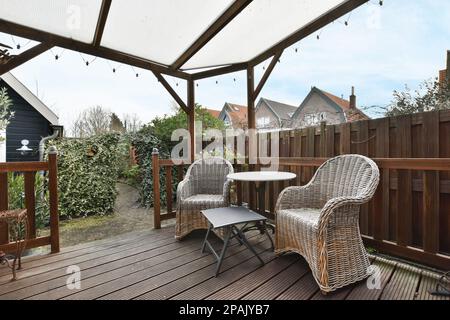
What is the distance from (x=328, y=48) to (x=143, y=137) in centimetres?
365

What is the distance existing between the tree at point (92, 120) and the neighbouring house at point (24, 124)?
3832 millimetres

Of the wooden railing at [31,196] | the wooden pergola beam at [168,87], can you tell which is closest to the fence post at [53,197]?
the wooden railing at [31,196]

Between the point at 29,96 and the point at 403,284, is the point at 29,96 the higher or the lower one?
the higher one

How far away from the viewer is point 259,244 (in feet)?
8.31

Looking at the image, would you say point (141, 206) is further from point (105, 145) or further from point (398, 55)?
point (398, 55)

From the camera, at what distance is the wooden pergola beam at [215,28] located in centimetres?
210

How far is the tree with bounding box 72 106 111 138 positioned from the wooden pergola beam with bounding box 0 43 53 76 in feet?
24.0

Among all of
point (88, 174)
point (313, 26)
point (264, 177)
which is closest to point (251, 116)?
point (313, 26)

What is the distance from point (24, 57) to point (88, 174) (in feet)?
6.81

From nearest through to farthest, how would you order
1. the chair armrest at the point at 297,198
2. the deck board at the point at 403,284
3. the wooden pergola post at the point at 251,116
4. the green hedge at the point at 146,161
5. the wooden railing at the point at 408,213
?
the deck board at the point at 403,284, the wooden railing at the point at 408,213, the chair armrest at the point at 297,198, the wooden pergola post at the point at 251,116, the green hedge at the point at 146,161

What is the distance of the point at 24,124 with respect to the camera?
5.27m

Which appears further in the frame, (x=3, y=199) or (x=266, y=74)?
(x=266, y=74)

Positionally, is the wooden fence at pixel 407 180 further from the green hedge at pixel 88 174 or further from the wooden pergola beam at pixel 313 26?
the green hedge at pixel 88 174

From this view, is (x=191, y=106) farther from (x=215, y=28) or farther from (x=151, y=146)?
(x=215, y=28)
